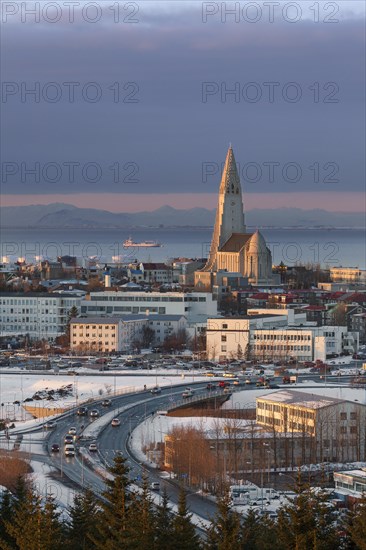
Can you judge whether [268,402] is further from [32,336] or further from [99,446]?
[32,336]

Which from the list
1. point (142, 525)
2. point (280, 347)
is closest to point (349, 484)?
point (142, 525)

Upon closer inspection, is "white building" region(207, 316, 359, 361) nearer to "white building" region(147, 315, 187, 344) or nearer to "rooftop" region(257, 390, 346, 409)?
"white building" region(147, 315, 187, 344)

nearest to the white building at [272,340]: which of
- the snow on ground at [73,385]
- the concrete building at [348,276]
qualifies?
the snow on ground at [73,385]

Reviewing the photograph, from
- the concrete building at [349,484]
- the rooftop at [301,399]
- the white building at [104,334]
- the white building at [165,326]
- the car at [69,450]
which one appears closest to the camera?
the concrete building at [349,484]

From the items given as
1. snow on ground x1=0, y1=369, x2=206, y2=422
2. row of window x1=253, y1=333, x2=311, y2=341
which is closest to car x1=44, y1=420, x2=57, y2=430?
snow on ground x1=0, y1=369, x2=206, y2=422

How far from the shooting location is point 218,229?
6331 cm

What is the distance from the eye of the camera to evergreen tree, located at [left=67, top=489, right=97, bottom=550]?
52.0ft

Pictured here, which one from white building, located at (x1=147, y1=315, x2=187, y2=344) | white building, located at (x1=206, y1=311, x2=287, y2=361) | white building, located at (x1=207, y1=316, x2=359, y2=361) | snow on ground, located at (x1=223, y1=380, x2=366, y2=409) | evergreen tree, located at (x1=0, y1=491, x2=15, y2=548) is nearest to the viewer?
evergreen tree, located at (x1=0, y1=491, x2=15, y2=548)

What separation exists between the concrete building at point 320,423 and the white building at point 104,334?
49.4 feet

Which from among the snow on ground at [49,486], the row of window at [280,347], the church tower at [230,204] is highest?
the church tower at [230,204]

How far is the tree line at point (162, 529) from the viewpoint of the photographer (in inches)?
596

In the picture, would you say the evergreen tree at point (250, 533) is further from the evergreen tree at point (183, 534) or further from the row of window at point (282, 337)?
the row of window at point (282, 337)

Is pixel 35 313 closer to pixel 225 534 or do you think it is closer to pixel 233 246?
pixel 233 246

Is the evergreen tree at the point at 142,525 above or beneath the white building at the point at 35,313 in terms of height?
beneath
